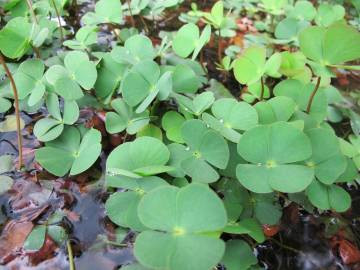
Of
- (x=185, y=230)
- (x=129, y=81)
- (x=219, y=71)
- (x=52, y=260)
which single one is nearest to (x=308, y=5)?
(x=219, y=71)

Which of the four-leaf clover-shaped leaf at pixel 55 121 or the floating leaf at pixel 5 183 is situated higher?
the four-leaf clover-shaped leaf at pixel 55 121

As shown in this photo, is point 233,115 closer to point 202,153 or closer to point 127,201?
point 202,153

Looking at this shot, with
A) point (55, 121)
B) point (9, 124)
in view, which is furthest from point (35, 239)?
point (9, 124)

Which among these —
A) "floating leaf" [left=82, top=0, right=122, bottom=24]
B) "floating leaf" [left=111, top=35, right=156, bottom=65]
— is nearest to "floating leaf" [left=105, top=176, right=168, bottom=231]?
"floating leaf" [left=111, top=35, right=156, bottom=65]

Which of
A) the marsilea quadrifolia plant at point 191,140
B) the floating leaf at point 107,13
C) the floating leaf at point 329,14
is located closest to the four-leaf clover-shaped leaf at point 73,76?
the marsilea quadrifolia plant at point 191,140

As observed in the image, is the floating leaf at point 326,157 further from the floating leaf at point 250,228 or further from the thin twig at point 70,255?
the thin twig at point 70,255

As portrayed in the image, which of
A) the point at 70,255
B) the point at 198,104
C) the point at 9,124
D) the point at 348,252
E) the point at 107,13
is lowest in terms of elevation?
the point at 348,252

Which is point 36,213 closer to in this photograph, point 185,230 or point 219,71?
point 185,230
